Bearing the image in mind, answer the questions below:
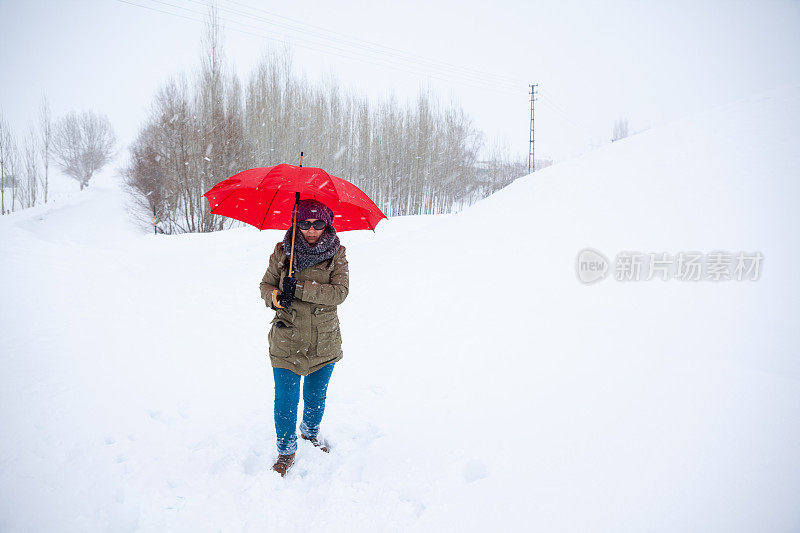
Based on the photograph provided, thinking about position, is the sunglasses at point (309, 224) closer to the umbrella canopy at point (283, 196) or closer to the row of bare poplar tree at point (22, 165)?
the umbrella canopy at point (283, 196)

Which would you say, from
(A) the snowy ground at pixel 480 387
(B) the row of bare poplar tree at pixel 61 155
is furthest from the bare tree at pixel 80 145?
(A) the snowy ground at pixel 480 387

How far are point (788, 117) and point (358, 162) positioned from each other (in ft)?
70.3

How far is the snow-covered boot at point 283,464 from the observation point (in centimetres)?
237

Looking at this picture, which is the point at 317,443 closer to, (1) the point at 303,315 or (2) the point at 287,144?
(1) the point at 303,315

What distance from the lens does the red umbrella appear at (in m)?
2.15

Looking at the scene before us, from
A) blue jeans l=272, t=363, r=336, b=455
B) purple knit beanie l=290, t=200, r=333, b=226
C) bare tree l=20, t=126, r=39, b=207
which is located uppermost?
bare tree l=20, t=126, r=39, b=207

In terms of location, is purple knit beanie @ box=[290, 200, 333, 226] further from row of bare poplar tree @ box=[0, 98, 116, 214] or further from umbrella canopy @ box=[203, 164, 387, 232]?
row of bare poplar tree @ box=[0, 98, 116, 214]

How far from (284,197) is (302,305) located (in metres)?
0.81

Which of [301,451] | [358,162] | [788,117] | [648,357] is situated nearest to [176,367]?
[301,451]

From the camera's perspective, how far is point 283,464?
2391mm

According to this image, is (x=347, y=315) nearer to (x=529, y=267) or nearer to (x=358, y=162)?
(x=529, y=267)

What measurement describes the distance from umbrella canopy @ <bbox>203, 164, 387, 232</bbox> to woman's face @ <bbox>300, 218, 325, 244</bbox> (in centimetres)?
20

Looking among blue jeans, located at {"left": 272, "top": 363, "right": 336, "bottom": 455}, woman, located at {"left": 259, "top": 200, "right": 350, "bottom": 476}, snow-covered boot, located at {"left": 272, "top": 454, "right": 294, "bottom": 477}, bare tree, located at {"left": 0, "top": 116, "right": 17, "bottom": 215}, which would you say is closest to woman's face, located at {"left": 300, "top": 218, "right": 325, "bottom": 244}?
woman, located at {"left": 259, "top": 200, "right": 350, "bottom": 476}

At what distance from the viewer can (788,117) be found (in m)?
6.34
